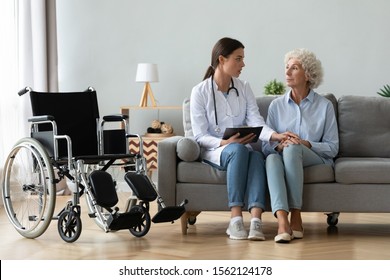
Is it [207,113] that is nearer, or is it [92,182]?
[92,182]

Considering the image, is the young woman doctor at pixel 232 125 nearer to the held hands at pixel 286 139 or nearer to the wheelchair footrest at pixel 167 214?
the held hands at pixel 286 139

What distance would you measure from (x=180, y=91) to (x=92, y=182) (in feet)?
9.09

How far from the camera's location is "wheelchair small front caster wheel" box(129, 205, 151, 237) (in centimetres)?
395

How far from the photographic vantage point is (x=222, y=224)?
182 inches

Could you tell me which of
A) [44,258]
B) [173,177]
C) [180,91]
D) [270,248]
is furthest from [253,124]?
[180,91]

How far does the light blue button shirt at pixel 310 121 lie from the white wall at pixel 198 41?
1.94m

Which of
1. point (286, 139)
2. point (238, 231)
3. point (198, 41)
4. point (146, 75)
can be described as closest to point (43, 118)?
point (238, 231)

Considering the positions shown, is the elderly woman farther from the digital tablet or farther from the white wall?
the white wall

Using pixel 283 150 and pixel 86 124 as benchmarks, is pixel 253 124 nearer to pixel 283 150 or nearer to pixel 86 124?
pixel 283 150

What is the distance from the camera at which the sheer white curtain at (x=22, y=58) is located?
5707 mm

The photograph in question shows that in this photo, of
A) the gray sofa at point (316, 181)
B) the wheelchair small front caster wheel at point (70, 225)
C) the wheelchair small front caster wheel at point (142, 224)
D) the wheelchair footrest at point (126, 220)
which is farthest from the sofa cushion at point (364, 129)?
the wheelchair small front caster wheel at point (70, 225)

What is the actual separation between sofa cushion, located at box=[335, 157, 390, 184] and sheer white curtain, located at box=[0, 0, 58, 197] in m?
2.63

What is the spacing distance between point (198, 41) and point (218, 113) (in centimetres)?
225

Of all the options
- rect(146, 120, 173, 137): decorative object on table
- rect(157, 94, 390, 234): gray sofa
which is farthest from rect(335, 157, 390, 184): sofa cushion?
rect(146, 120, 173, 137): decorative object on table
